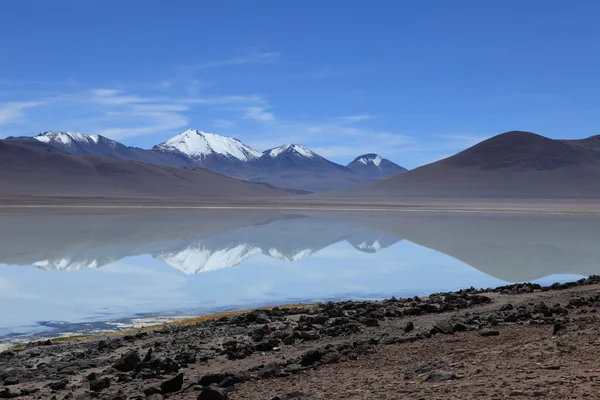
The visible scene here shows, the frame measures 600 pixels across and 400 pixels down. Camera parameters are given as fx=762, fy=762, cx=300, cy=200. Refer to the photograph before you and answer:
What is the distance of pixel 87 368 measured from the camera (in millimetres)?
7582

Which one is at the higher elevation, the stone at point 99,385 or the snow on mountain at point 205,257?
the snow on mountain at point 205,257

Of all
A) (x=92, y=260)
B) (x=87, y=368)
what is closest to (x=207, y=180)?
(x=92, y=260)

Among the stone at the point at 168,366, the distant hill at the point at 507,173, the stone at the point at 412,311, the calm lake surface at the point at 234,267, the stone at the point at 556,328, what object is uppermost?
the distant hill at the point at 507,173

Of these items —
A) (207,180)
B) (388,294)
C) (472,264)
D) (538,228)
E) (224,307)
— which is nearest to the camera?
(224,307)

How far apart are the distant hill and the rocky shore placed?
367 ft

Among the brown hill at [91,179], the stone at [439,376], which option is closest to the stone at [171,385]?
the stone at [439,376]

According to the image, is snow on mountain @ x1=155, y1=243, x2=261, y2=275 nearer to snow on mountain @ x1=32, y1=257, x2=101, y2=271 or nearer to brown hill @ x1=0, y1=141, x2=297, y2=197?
snow on mountain @ x1=32, y1=257, x2=101, y2=271

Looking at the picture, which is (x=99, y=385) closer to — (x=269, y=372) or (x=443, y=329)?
(x=269, y=372)

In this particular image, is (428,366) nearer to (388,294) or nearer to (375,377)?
(375,377)

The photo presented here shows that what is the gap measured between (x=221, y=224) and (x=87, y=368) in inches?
1315

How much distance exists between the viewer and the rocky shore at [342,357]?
550cm

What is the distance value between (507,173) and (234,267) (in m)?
121

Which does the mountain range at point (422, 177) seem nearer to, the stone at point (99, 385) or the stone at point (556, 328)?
the stone at point (556, 328)

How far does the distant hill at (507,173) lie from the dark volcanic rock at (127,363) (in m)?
114
